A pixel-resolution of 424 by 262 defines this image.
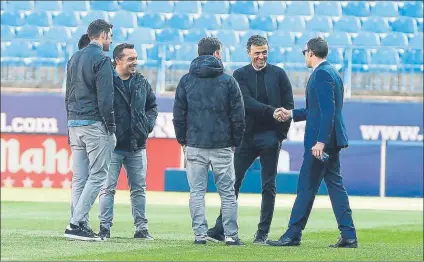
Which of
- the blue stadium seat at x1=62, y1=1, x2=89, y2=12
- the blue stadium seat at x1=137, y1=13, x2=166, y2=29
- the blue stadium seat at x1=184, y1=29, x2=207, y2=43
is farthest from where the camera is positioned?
the blue stadium seat at x1=62, y1=1, x2=89, y2=12

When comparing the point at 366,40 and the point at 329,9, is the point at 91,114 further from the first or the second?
the point at 329,9

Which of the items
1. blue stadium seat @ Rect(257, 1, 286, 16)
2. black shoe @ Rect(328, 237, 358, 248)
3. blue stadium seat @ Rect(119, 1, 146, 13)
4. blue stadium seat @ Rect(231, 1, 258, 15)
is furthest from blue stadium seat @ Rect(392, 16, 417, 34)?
black shoe @ Rect(328, 237, 358, 248)

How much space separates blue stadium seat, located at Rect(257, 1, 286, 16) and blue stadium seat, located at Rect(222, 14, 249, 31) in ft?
1.73

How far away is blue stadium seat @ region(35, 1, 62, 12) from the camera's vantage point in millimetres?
23859

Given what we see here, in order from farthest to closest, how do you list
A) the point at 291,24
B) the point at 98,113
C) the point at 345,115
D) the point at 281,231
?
1. the point at 291,24
2. the point at 345,115
3. the point at 281,231
4. the point at 98,113

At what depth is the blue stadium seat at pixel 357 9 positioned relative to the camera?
76.7 feet

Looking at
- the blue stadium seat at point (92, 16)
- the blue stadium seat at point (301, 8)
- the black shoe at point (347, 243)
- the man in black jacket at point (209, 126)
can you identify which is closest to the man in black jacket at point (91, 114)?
the man in black jacket at point (209, 126)

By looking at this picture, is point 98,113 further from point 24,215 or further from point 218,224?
point 24,215

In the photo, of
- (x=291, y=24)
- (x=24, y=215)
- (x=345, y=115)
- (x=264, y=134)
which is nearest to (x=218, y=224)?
(x=264, y=134)

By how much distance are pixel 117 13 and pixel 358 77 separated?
213 inches

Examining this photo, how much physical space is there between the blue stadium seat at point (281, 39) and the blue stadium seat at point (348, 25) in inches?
40.5

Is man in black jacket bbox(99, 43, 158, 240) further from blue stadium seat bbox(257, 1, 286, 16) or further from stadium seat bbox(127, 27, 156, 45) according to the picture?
blue stadium seat bbox(257, 1, 286, 16)

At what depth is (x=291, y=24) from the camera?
22984 mm

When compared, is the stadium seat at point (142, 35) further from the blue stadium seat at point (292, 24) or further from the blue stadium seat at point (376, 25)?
the blue stadium seat at point (376, 25)
